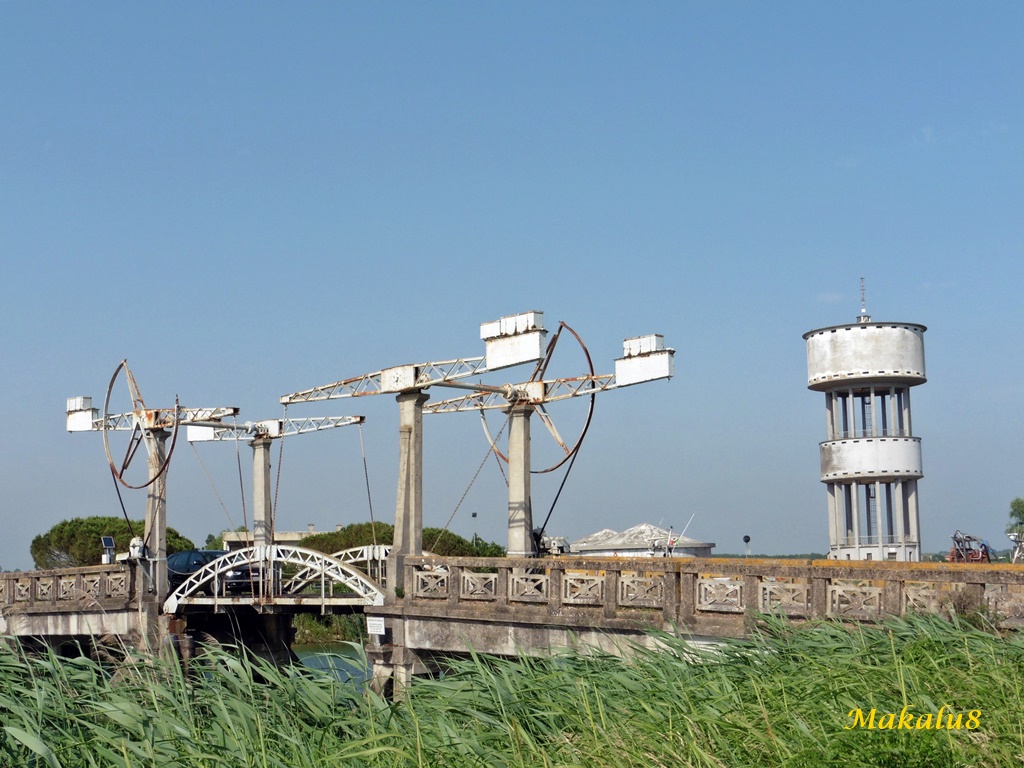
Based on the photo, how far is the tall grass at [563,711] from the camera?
7.80 m

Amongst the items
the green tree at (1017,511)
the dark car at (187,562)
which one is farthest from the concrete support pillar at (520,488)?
the green tree at (1017,511)

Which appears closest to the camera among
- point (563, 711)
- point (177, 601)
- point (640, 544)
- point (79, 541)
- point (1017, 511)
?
point (563, 711)

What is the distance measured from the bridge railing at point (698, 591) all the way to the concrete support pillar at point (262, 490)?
13.0 m

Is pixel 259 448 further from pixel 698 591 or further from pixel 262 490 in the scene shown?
pixel 698 591

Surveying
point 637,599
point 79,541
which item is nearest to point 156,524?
point 637,599

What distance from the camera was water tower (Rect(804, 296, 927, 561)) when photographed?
34.1 m

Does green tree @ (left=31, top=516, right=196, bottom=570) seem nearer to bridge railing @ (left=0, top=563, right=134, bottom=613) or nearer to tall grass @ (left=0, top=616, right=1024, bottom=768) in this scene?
bridge railing @ (left=0, top=563, right=134, bottom=613)

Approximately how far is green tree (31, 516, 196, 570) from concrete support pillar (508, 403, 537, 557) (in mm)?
32172

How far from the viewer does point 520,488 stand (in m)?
27.2

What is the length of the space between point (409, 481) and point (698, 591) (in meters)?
8.97

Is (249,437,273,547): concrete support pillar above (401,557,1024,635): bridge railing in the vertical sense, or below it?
above

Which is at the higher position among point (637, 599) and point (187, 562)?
point (637, 599)

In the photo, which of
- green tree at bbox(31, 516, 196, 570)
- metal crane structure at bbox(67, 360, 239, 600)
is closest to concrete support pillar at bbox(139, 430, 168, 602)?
metal crane structure at bbox(67, 360, 239, 600)

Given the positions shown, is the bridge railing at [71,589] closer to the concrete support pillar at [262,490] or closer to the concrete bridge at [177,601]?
the concrete bridge at [177,601]
